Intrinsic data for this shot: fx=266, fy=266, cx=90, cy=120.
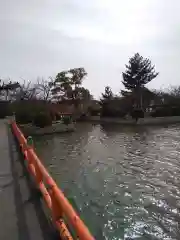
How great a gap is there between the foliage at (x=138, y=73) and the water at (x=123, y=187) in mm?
25640

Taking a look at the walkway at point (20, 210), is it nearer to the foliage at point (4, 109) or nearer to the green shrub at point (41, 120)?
the green shrub at point (41, 120)

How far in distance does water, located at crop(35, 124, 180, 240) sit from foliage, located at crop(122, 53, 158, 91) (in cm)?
2564

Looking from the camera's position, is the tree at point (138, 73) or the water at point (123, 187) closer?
the water at point (123, 187)

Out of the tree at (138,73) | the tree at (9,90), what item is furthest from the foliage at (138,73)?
the tree at (9,90)

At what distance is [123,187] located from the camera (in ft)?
25.0

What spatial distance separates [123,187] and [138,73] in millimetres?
32955

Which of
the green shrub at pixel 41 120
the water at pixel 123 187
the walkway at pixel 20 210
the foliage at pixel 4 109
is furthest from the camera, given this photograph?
the foliage at pixel 4 109

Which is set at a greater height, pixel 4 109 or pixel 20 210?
pixel 4 109

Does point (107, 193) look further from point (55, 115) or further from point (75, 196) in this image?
point (55, 115)

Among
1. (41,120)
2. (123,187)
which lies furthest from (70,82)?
(123,187)

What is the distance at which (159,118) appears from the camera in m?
30.2

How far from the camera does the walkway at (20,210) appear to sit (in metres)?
3.33

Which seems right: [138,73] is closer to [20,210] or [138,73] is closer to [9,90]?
[9,90]

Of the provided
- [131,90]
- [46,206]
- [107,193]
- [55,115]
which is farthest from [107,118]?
[46,206]
